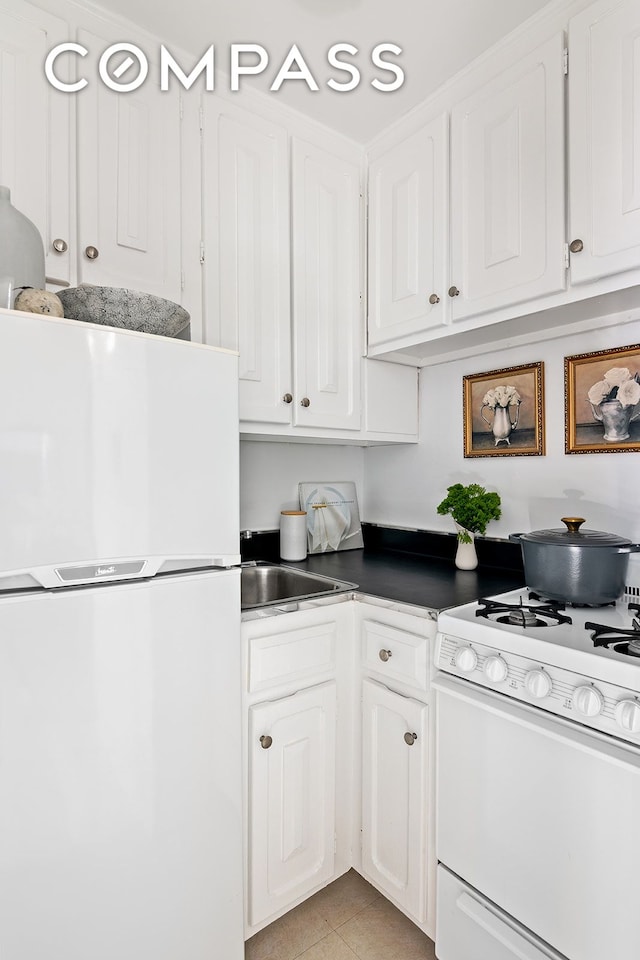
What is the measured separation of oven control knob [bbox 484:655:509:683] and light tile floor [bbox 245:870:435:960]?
87 cm

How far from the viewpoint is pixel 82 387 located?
0.99 metres

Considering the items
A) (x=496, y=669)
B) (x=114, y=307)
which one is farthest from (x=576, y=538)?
(x=114, y=307)

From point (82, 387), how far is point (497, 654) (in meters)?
1.05

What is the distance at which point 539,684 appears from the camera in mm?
1051

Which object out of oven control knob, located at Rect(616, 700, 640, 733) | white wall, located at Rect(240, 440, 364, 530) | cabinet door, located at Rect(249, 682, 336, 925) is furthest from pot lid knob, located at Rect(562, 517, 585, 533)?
white wall, located at Rect(240, 440, 364, 530)

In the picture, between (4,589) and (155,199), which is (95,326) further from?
(155,199)

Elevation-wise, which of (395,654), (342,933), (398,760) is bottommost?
(342,933)

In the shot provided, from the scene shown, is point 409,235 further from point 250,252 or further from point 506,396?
point 506,396

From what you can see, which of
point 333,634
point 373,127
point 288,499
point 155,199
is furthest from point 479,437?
point 155,199

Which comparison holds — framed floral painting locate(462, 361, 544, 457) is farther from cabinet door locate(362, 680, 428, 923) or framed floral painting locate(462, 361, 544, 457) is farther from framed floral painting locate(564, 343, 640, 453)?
cabinet door locate(362, 680, 428, 923)

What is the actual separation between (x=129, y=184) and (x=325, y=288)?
27.9 inches

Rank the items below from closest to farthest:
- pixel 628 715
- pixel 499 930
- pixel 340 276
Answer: pixel 628 715, pixel 499 930, pixel 340 276

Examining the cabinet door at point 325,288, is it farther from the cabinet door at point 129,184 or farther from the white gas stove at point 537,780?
the white gas stove at point 537,780

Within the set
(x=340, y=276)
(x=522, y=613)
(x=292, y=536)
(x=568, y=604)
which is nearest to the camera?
(x=522, y=613)
